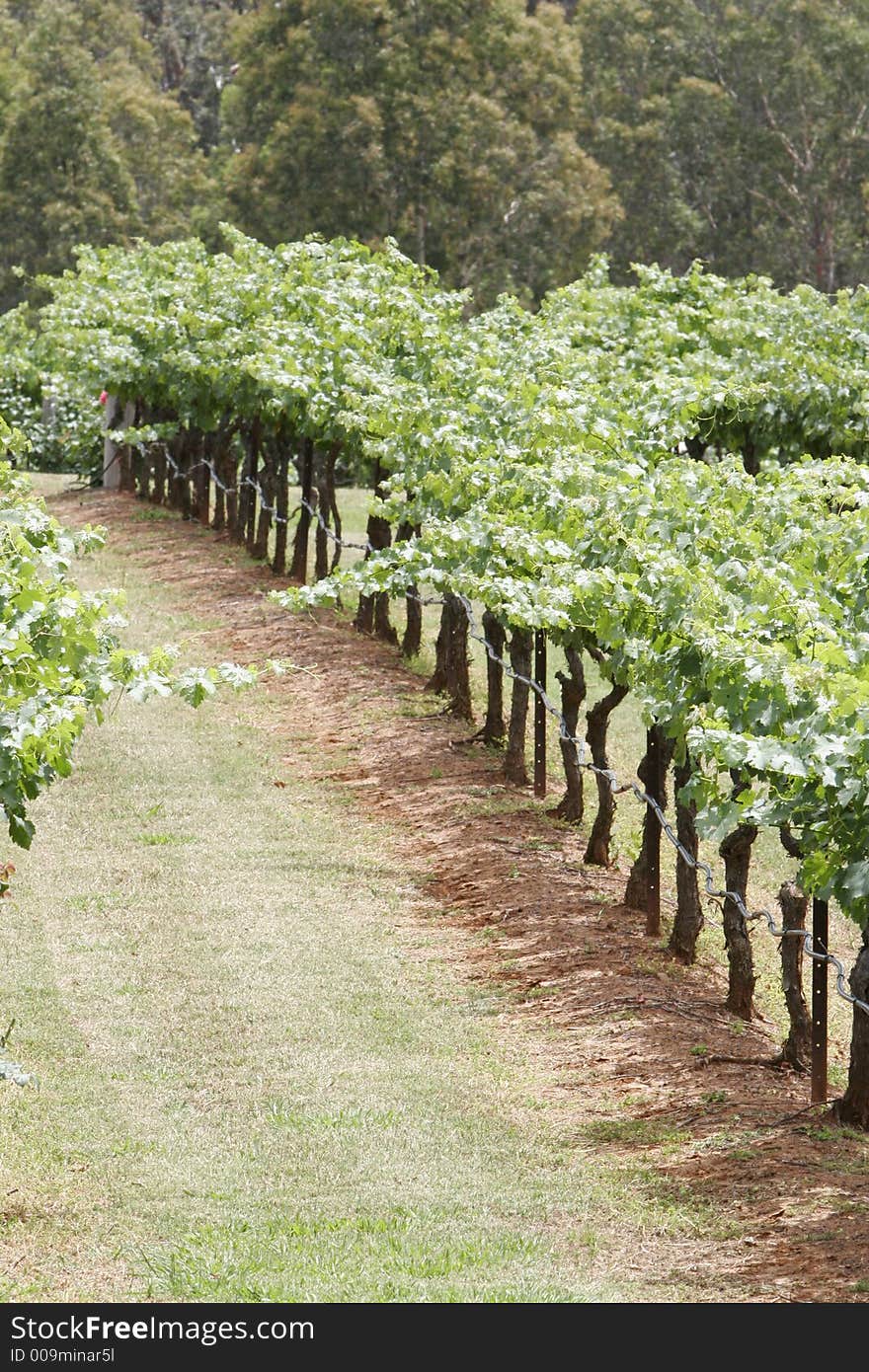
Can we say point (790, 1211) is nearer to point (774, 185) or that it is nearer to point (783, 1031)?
point (783, 1031)

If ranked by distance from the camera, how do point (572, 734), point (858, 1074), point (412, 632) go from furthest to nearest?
point (412, 632) < point (572, 734) < point (858, 1074)

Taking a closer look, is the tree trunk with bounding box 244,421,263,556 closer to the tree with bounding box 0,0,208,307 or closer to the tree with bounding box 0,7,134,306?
the tree with bounding box 0,0,208,307

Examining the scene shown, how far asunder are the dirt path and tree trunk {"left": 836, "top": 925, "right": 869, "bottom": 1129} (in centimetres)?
12

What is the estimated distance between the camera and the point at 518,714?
13680 mm

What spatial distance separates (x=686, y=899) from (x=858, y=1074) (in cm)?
244

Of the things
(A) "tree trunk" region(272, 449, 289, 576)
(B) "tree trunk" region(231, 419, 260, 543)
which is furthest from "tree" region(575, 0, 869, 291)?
(A) "tree trunk" region(272, 449, 289, 576)

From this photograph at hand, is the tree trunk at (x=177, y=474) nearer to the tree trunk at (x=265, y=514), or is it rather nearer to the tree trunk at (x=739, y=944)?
the tree trunk at (x=265, y=514)

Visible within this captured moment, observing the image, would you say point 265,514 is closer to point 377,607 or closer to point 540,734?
point 377,607

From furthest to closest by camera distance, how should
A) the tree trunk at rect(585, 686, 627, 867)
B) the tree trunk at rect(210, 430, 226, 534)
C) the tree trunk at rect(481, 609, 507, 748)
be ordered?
the tree trunk at rect(210, 430, 226, 534) < the tree trunk at rect(481, 609, 507, 748) < the tree trunk at rect(585, 686, 627, 867)

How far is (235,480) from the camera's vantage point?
2295cm

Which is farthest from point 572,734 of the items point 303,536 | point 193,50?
point 193,50

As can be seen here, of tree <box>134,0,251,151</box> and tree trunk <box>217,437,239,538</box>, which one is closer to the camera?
tree trunk <box>217,437,239,538</box>

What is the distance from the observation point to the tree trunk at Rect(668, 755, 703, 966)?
10516 millimetres

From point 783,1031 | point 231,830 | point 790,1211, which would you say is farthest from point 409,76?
point 790,1211
